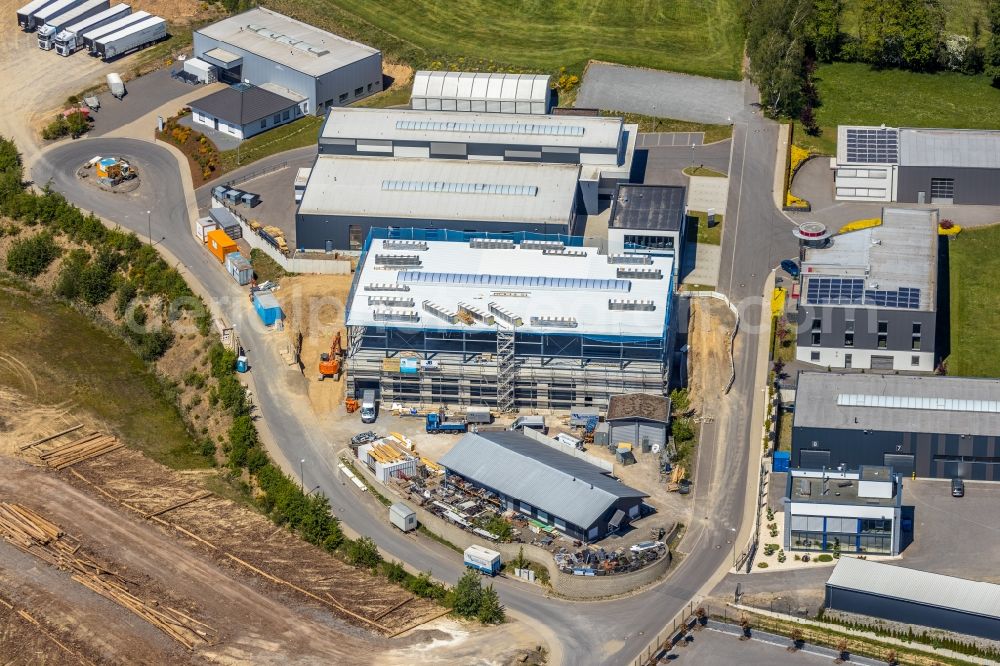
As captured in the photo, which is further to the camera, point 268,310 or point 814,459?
point 268,310

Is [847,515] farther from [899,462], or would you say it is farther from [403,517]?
[403,517]

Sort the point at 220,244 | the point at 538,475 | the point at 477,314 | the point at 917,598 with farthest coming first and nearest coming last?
the point at 220,244, the point at 477,314, the point at 538,475, the point at 917,598

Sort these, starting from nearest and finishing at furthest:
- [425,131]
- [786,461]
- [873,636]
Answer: [873,636] < [786,461] < [425,131]

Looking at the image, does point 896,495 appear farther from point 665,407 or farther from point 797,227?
point 797,227

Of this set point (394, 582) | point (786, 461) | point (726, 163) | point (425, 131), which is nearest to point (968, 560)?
point (786, 461)

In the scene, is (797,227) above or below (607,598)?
above

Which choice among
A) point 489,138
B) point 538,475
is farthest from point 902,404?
point 489,138
